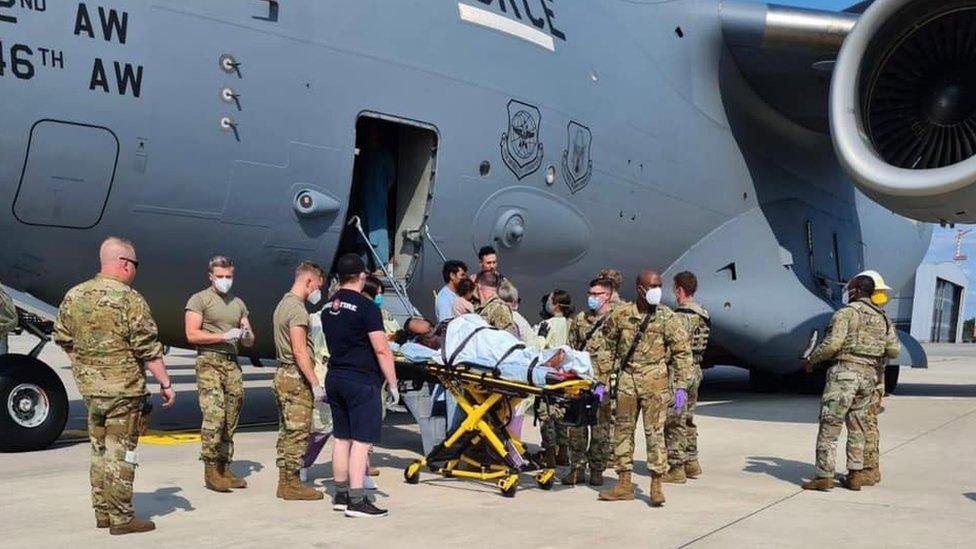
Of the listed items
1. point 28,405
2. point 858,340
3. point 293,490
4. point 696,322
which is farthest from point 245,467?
point 858,340

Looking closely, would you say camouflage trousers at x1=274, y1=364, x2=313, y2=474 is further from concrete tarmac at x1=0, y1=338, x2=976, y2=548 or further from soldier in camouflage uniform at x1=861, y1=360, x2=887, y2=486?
soldier in camouflage uniform at x1=861, y1=360, x2=887, y2=486

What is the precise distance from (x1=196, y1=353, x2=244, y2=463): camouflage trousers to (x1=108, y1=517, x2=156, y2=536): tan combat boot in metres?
1.10

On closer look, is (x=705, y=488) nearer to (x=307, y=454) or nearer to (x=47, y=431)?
(x=307, y=454)

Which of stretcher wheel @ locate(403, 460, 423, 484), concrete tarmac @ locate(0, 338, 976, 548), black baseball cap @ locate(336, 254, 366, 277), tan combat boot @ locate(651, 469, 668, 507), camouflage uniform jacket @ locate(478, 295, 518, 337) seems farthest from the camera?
camouflage uniform jacket @ locate(478, 295, 518, 337)

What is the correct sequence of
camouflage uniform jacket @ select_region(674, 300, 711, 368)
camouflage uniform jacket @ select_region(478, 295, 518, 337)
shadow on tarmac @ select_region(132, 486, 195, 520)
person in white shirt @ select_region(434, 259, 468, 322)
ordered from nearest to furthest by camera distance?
shadow on tarmac @ select_region(132, 486, 195, 520) → camouflage uniform jacket @ select_region(478, 295, 518, 337) → camouflage uniform jacket @ select_region(674, 300, 711, 368) → person in white shirt @ select_region(434, 259, 468, 322)

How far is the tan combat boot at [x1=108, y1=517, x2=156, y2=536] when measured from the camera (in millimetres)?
5051

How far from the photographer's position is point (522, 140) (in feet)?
30.8

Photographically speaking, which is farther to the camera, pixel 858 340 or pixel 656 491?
pixel 858 340

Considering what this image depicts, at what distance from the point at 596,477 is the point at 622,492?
0.62 meters

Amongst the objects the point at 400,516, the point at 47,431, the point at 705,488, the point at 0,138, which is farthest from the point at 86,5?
the point at 705,488

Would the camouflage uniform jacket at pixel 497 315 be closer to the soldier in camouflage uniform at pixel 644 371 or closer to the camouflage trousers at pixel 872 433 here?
the soldier in camouflage uniform at pixel 644 371

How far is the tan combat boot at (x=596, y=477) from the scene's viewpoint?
6.87 m

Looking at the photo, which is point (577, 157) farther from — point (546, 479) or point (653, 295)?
point (546, 479)

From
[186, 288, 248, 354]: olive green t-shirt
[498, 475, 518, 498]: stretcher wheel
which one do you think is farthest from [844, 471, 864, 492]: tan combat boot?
[186, 288, 248, 354]: olive green t-shirt
